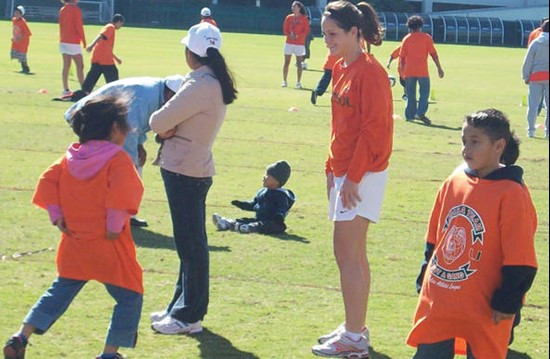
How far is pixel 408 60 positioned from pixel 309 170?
7.48m

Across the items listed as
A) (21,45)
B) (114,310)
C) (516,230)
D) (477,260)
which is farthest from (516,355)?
(21,45)

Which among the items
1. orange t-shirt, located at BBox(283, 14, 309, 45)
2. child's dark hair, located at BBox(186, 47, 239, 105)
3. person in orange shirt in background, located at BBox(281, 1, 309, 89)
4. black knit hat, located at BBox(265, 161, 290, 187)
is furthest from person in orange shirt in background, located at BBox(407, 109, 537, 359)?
orange t-shirt, located at BBox(283, 14, 309, 45)

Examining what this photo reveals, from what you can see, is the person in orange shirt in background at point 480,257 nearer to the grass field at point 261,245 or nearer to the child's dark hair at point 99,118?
the grass field at point 261,245

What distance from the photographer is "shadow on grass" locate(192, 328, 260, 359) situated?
6.88m

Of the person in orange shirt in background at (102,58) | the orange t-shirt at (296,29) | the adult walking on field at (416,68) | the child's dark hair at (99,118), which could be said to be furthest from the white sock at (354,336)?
the orange t-shirt at (296,29)

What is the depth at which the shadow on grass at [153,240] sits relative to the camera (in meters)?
9.80

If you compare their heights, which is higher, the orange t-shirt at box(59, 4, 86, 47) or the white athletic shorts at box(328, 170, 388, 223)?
the white athletic shorts at box(328, 170, 388, 223)

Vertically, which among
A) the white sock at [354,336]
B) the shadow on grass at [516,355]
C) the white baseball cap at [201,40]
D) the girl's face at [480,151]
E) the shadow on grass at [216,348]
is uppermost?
the white baseball cap at [201,40]

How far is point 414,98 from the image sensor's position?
68.0ft

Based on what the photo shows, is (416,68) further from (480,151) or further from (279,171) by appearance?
(480,151)

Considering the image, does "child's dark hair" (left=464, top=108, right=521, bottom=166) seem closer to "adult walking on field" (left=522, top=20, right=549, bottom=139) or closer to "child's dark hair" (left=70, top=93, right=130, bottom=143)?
"child's dark hair" (left=70, top=93, right=130, bottom=143)

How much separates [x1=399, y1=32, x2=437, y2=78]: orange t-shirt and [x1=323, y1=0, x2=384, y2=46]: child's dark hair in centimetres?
1431

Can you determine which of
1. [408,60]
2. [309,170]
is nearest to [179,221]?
[309,170]

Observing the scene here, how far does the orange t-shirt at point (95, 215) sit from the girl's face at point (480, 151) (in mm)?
1839
